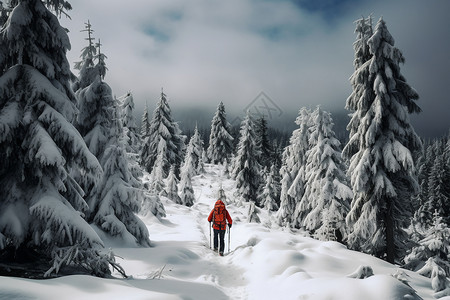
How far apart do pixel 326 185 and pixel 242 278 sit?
564 inches

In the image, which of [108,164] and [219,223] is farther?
[108,164]

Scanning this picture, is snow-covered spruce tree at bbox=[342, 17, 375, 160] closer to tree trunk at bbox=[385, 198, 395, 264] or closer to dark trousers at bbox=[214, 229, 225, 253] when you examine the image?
tree trunk at bbox=[385, 198, 395, 264]

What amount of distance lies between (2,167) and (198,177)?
43454mm

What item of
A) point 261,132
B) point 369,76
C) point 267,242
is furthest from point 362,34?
point 261,132

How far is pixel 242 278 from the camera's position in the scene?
747 cm

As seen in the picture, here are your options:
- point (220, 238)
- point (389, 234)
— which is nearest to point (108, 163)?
point (220, 238)

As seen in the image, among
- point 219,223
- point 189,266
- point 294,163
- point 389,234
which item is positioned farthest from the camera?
point 294,163

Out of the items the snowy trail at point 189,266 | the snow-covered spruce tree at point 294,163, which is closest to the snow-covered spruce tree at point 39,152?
the snowy trail at point 189,266

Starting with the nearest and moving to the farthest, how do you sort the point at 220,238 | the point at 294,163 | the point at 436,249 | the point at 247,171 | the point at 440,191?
the point at 220,238, the point at 436,249, the point at 294,163, the point at 247,171, the point at 440,191

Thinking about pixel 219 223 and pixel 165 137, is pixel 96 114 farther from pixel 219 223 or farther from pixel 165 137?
pixel 165 137

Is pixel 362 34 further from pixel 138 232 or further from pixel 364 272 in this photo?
pixel 138 232

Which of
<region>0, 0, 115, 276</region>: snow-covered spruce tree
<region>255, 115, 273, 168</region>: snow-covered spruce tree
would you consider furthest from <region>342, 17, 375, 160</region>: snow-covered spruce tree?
<region>255, 115, 273, 168</region>: snow-covered spruce tree

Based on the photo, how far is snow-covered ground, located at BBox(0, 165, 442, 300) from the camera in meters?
4.04

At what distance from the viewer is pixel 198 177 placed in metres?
49.4
